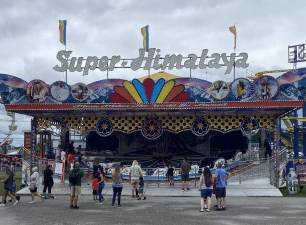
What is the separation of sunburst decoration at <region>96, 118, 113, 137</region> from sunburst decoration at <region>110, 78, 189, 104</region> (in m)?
1.92

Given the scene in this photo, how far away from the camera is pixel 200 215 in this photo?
15102mm

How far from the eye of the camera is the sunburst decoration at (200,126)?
89.0ft

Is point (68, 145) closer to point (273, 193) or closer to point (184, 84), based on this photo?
point (184, 84)

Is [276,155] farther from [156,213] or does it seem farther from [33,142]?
[33,142]

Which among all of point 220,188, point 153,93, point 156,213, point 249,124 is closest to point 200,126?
point 249,124

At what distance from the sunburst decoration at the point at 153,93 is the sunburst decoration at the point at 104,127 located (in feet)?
6.30

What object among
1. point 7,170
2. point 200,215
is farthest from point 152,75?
point 200,215

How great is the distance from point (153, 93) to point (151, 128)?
258 cm

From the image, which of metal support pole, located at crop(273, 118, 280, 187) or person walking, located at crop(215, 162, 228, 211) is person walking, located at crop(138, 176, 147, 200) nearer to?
person walking, located at crop(215, 162, 228, 211)

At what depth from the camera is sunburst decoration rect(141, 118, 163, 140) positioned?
27.5 metres

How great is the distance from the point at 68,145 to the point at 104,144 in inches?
249

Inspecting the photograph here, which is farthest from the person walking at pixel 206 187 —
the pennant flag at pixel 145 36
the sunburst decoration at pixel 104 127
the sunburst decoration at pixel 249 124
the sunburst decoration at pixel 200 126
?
the pennant flag at pixel 145 36

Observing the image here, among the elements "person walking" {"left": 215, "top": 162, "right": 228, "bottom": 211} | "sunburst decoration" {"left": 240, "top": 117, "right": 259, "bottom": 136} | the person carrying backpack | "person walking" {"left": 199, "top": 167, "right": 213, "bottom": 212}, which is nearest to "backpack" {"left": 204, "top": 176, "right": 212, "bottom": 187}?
"person walking" {"left": 199, "top": 167, "right": 213, "bottom": 212}

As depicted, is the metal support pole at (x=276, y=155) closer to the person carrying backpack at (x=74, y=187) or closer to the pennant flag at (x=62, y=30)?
the person carrying backpack at (x=74, y=187)
